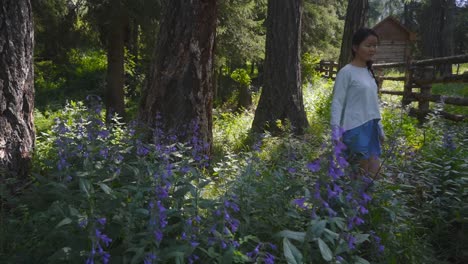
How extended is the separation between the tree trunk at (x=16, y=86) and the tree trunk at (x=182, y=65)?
1.59m

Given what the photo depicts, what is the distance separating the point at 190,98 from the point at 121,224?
3367mm

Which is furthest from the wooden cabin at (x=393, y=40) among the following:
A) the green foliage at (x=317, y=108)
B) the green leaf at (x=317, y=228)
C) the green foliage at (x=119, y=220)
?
the green leaf at (x=317, y=228)

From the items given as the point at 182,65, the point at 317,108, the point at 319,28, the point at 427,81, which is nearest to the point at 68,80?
the point at 317,108

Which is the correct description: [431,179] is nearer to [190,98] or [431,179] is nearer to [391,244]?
[391,244]

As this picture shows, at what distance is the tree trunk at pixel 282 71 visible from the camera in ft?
28.2

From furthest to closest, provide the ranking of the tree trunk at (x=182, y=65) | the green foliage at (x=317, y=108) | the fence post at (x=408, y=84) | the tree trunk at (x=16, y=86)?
the fence post at (x=408, y=84) < the green foliage at (x=317, y=108) < the tree trunk at (x=182, y=65) < the tree trunk at (x=16, y=86)

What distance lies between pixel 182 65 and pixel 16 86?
2.02m

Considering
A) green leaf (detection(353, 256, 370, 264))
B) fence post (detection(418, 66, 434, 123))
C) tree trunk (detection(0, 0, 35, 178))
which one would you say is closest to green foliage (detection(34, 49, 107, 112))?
tree trunk (detection(0, 0, 35, 178))

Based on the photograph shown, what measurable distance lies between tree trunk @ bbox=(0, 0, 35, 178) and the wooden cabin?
38.0m

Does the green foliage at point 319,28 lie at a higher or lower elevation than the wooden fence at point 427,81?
higher

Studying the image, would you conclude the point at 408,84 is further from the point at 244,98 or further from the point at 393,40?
the point at 393,40

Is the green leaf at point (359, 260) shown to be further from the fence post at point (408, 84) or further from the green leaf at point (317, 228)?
the fence post at point (408, 84)

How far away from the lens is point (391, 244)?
10.4ft

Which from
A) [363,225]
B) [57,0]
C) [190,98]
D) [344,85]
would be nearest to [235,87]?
[57,0]
